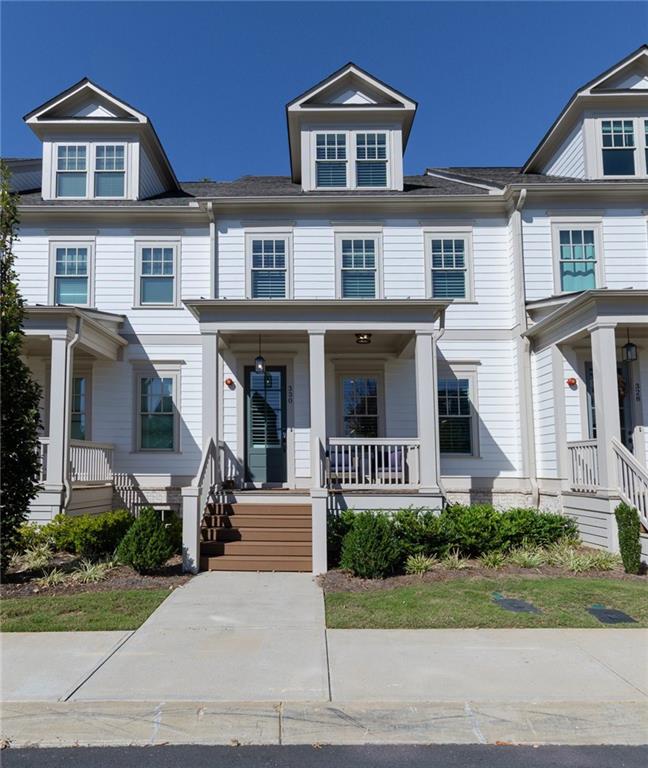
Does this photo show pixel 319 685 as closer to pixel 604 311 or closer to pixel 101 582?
pixel 101 582

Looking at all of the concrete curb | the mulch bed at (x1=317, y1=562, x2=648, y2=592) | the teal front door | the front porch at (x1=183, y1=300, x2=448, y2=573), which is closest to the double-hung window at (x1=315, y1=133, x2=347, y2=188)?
the front porch at (x1=183, y1=300, x2=448, y2=573)

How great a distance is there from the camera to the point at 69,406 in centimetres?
1095

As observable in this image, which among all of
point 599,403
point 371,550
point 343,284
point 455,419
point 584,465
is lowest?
point 371,550

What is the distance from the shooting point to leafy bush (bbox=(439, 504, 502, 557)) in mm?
9461

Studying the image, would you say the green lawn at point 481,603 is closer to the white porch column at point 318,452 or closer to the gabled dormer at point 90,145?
the white porch column at point 318,452

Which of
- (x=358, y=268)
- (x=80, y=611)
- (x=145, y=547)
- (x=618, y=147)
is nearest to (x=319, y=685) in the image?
(x=80, y=611)

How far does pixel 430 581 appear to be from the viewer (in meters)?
8.12

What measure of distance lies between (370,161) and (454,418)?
5.91 m

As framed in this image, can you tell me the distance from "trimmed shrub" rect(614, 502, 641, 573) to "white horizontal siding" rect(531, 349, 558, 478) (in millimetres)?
2710

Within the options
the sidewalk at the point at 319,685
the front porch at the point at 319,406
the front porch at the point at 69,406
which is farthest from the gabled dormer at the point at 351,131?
the sidewalk at the point at 319,685

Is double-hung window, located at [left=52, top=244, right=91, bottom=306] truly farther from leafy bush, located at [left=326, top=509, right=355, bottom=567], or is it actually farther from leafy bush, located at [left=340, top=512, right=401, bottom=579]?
leafy bush, located at [left=340, top=512, right=401, bottom=579]

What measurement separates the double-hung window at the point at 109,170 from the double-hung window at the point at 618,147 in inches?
408

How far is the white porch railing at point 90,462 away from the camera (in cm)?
1128

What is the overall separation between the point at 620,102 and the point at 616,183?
6.21 feet
